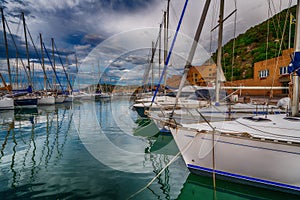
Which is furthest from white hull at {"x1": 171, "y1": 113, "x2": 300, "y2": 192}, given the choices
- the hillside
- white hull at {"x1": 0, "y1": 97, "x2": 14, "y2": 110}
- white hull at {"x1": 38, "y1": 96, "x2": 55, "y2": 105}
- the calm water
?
the hillside

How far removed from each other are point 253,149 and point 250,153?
0.17 m

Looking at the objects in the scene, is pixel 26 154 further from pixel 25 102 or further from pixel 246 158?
pixel 25 102

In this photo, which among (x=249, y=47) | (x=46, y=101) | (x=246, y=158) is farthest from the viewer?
(x=249, y=47)

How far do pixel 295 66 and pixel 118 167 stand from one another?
26.4ft

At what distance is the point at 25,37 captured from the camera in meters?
34.6

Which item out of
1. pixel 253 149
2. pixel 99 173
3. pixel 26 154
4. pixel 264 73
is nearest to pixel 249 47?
pixel 264 73

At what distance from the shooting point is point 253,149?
5254 millimetres

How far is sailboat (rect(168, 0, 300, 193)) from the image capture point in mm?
4973

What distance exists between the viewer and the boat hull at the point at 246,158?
195 inches

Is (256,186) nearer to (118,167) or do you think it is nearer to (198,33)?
(118,167)

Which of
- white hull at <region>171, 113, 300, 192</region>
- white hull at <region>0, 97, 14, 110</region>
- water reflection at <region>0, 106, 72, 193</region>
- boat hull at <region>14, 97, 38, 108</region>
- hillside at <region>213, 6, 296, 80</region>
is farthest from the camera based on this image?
hillside at <region>213, 6, 296, 80</region>

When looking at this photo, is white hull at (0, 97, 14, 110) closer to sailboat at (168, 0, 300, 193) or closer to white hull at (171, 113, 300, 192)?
sailboat at (168, 0, 300, 193)

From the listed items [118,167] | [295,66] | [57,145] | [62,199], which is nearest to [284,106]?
[295,66]

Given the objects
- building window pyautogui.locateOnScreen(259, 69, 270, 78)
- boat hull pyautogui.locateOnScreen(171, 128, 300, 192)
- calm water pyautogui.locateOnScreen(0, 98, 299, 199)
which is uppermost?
building window pyautogui.locateOnScreen(259, 69, 270, 78)
